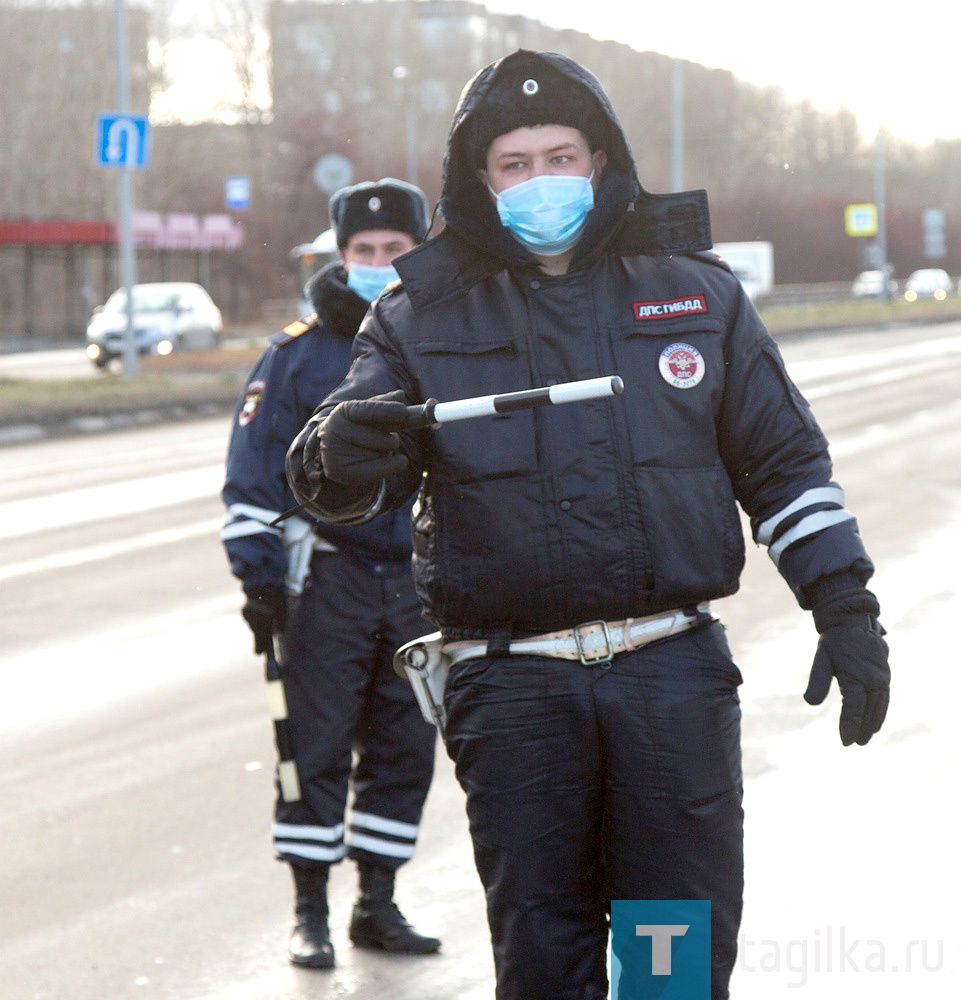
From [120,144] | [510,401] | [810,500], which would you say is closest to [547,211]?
[510,401]

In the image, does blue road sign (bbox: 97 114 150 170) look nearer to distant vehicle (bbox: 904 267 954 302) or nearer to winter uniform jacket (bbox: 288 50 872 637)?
winter uniform jacket (bbox: 288 50 872 637)

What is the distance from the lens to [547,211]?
306 cm

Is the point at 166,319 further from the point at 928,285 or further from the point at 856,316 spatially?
the point at 928,285

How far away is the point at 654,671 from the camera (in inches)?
116

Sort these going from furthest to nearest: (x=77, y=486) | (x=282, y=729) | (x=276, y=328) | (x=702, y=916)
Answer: (x=276, y=328)
(x=77, y=486)
(x=282, y=729)
(x=702, y=916)

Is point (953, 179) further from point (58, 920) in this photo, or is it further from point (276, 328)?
point (58, 920)

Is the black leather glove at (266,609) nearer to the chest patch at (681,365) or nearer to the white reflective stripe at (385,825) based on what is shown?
the white reflective stripe at (385,825)

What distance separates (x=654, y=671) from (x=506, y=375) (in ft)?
1.89

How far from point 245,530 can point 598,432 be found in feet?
5.36

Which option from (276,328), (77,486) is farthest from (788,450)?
(276,328)

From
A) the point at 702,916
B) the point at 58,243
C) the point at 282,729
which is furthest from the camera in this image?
the point at 58,243

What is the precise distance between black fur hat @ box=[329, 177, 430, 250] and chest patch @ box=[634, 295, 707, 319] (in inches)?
64.8

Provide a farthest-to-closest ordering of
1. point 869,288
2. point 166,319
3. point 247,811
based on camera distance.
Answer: point 869,288 → point 166,319 → point 247,811

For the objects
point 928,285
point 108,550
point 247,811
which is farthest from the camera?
point 928,285
